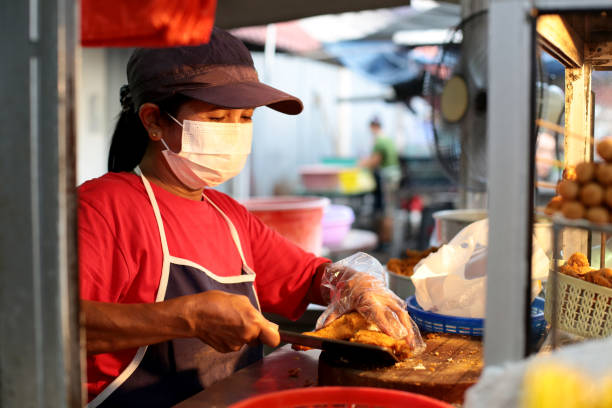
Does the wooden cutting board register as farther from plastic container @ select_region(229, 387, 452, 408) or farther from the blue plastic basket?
plastic container @ select_region(229, 387, 452, 408)

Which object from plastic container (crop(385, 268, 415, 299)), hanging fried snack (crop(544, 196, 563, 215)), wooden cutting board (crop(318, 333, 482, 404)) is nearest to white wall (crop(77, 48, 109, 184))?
plastic container (crop(385, 268, 415, 299))

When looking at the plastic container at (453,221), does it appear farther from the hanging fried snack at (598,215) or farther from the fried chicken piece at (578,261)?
the hanging fried snack at (598,215)

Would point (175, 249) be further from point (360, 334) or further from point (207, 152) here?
point (360, 334)

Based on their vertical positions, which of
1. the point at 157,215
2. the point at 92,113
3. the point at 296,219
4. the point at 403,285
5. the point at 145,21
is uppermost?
the point at 92,113

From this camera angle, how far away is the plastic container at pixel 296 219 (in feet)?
10.9

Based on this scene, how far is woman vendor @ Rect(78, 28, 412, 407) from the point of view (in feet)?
4.64

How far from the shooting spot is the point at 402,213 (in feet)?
34.6

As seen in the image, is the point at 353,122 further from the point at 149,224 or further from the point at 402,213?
the point at 149,224

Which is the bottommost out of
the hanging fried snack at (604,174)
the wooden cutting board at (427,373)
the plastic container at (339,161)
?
the wooden cutting board at (427,373)

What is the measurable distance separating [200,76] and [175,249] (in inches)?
20.1

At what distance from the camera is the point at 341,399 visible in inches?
45.9

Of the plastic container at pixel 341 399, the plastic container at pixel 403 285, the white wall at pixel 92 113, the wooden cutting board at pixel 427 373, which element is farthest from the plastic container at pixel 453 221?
the white wall at pixel 92 113

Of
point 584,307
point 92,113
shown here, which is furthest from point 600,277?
point 92,113

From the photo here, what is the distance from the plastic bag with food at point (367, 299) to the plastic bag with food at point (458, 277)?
5.4 inches
